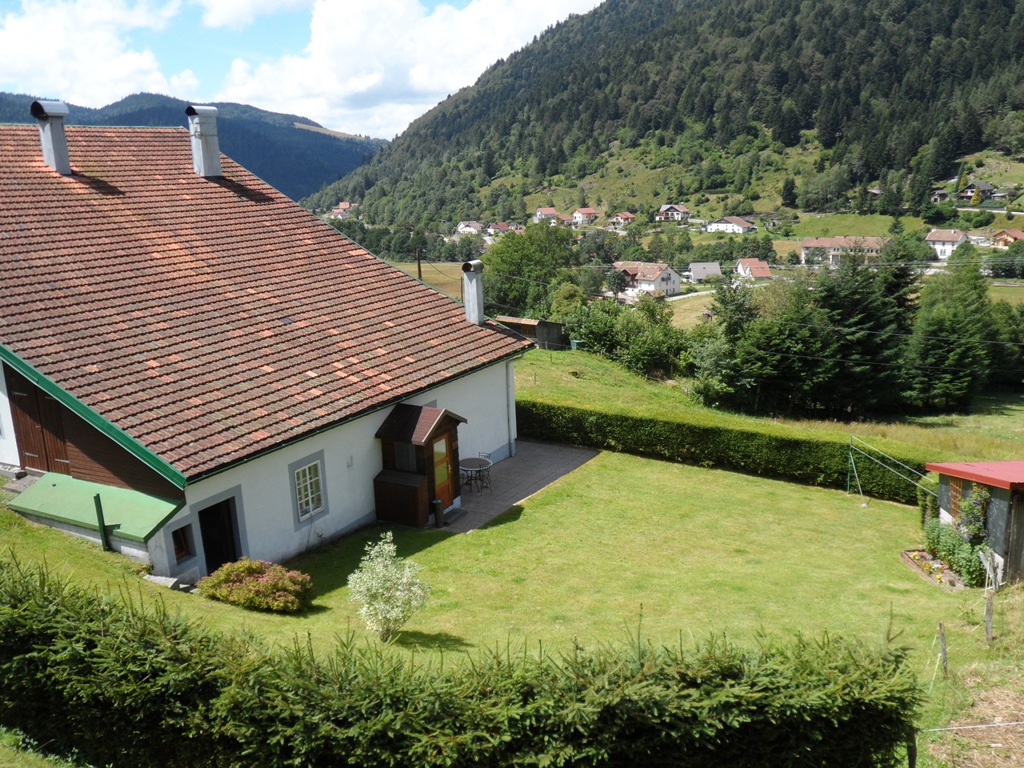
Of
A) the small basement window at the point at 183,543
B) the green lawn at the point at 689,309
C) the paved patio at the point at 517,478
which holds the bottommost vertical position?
the green lawn at the point at 689,309

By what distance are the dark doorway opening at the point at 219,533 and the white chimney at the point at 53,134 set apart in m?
10.0

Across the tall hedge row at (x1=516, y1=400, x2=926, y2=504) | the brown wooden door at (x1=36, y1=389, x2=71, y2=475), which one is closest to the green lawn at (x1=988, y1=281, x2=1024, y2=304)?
the tall hedge row at (x1=516, y1=400, x2=926, y2=504)

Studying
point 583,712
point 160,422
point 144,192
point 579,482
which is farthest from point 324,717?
point 144,192

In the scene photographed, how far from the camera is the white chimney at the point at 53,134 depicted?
1877 centimetres

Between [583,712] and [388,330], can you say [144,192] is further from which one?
[583,712]

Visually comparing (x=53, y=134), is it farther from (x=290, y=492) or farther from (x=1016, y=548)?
(x=1016, y=548)

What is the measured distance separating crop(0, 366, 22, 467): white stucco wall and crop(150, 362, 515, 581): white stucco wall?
185 inches

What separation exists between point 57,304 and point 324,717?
12078 millimetres

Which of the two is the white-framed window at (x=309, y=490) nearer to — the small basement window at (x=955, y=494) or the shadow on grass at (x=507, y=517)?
the shadow on grass at (x=507, y=517)

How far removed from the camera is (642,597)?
597 inches

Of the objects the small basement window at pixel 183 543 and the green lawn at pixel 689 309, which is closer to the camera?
the small basement window at pixel 183 543

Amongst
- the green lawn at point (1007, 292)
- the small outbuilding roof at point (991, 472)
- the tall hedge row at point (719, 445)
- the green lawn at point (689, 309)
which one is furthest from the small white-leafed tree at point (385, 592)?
the green lawn at point (1007, 292)

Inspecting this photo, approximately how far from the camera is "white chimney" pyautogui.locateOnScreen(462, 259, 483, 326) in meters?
22.8

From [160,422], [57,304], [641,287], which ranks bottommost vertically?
[641,287]
